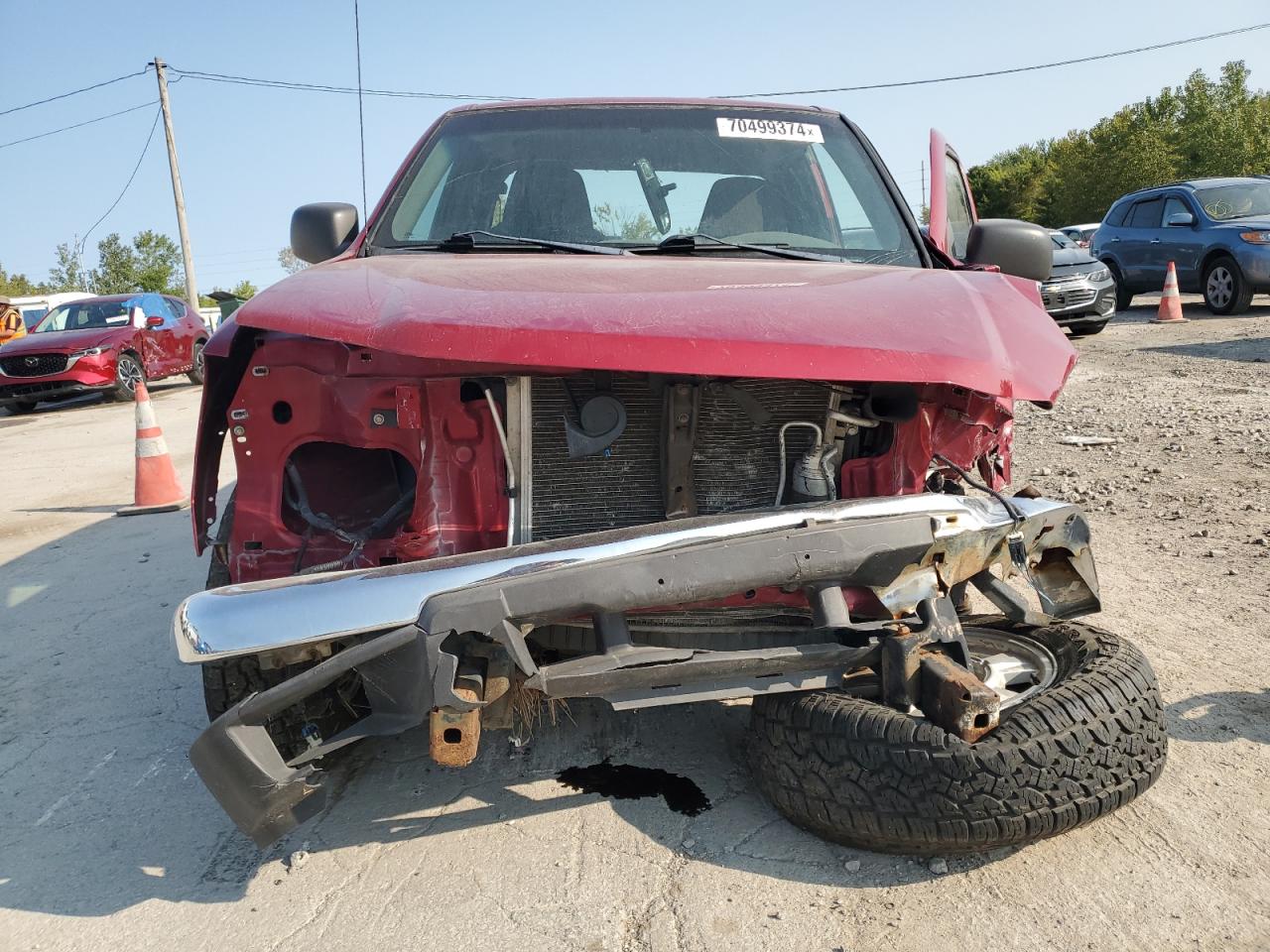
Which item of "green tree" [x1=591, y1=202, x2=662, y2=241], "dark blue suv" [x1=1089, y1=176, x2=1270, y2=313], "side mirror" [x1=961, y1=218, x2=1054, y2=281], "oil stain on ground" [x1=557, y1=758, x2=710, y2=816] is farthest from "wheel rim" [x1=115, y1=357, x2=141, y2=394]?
"dark blue suv" [x1=1089, y1=176, x2=1270, y2=313]

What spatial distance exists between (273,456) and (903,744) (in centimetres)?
168

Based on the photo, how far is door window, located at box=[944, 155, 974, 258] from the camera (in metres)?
4.12

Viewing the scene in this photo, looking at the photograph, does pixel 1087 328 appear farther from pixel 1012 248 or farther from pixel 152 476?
pixel 152 476

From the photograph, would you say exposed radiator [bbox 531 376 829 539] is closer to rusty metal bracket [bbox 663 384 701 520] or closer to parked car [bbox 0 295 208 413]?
rusty metal bracket [bbox 663 384 701 520]

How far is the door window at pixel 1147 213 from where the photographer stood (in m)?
13.7

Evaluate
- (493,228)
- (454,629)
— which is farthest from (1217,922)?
(493,228)

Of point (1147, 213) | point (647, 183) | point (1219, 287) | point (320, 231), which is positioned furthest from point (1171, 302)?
point (320, 231)

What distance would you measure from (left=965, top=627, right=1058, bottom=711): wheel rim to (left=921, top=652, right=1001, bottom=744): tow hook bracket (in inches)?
15.7

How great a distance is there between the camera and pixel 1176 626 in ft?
11.7

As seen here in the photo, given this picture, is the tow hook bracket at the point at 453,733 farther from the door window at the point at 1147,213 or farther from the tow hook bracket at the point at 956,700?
the door window at the point at 1147,213

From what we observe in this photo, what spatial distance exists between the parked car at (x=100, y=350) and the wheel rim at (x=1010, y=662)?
14075mm

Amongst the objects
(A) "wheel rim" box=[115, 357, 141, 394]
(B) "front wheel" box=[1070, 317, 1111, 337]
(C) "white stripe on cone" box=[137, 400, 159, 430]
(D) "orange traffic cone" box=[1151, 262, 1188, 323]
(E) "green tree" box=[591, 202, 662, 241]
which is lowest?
(A) "wheel rim" box=[115, 357, 141, 394]

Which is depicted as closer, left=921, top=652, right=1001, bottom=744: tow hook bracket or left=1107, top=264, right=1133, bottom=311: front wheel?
left=921, top=652, right=1001, bottom=744: tow hook bracket

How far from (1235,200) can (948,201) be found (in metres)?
11.3
